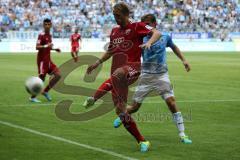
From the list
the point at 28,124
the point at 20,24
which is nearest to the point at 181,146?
the point at 28,124

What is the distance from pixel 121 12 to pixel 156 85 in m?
1.72

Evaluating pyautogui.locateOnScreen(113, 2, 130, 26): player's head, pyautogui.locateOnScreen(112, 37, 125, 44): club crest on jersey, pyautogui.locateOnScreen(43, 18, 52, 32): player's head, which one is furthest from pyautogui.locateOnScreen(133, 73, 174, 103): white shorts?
pyautogui.locateOnScreen(43, 18, 52, 32): player's head

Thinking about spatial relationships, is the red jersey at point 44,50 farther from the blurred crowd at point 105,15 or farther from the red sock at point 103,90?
the blurred crowd at point 105,15

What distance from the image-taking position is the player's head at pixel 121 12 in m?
9.39

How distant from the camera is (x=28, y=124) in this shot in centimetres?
1233

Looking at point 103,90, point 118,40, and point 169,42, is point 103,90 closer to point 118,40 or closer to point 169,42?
point 118,40

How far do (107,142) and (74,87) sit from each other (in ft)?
36.7

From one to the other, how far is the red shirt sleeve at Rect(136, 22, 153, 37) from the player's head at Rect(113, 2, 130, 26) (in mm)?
260

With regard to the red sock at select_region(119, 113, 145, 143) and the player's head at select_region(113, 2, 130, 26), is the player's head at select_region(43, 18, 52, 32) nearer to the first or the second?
the player's head at select_region(113, 2, 130, 26)

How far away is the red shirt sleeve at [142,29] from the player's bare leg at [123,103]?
0.77 m

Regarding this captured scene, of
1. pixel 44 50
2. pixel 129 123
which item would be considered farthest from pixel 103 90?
pixel 44 50

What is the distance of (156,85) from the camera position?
34.6 ft

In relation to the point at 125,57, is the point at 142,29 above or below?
above

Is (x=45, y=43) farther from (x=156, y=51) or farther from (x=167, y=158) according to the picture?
(x=167, y=158)
